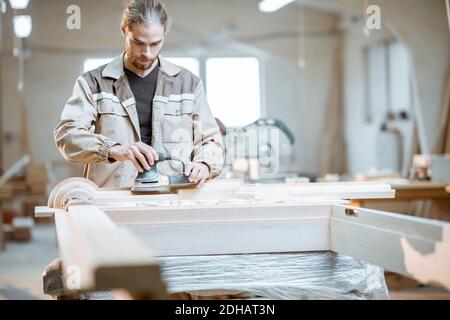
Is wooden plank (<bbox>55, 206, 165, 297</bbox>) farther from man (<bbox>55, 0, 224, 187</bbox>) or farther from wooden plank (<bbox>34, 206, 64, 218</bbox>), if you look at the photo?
man (<bbox>55, 0, 224, 187</bbox>)

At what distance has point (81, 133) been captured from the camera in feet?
7.27

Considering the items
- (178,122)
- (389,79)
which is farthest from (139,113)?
(389,79)

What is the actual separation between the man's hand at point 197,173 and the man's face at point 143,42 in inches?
14.8

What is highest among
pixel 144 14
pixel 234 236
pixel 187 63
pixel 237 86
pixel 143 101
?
pixel 187 63

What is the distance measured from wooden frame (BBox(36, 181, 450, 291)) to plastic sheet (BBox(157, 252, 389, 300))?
5.0 inches

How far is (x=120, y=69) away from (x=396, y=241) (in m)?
1.20

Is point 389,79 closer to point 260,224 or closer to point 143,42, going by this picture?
point 143,42

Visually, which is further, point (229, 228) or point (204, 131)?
point (204, 131)

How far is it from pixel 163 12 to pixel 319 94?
820 centimetres

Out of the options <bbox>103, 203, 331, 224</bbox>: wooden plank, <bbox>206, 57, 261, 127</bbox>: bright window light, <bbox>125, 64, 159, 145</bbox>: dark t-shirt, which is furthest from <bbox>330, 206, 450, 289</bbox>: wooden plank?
<bbox>206, 57, 261, 127</bbox>: bright window light

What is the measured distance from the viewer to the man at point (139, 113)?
2.24 meters

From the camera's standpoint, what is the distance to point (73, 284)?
5.13 ft
